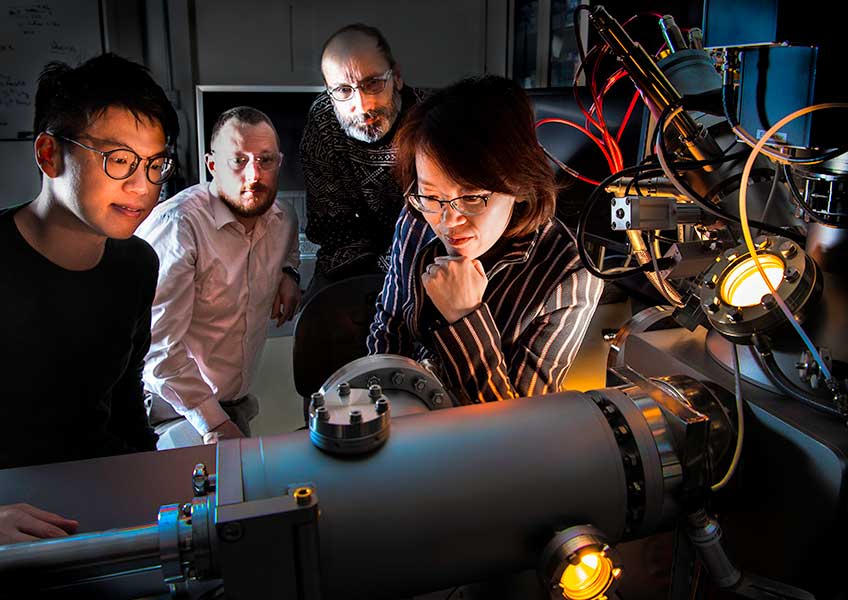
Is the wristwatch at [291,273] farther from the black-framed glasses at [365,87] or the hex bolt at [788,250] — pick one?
the hex bolt at [788,250]

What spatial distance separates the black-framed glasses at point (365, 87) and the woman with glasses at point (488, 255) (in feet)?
2.28

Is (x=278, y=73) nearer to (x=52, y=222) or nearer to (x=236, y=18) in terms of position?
(x=236, y=18)

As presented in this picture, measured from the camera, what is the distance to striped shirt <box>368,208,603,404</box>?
44.4 inches

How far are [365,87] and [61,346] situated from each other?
1.12 meters

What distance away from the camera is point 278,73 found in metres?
3.20

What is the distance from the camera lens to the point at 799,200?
2.07 ft

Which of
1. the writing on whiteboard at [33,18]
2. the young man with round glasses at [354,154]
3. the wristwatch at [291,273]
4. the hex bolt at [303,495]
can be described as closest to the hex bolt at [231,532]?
the hex bolt at [303,495]

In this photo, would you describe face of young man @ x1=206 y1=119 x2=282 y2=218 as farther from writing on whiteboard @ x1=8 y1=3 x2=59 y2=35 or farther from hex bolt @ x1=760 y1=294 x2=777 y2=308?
writing on whiteboard @ x1=8 y1=3 x2=59 y2=35

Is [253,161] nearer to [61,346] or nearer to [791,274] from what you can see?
[61,346]

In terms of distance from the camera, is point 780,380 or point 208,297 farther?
point 208,297

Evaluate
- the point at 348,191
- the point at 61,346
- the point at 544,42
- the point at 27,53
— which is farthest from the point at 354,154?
the point at 27,53

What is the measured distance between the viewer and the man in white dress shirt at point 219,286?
1.64 metres

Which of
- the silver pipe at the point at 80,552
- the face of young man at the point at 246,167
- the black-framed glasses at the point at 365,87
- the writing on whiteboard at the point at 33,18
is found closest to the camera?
the silver pipe at the point at 80,552

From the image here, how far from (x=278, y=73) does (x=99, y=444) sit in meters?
2.47
